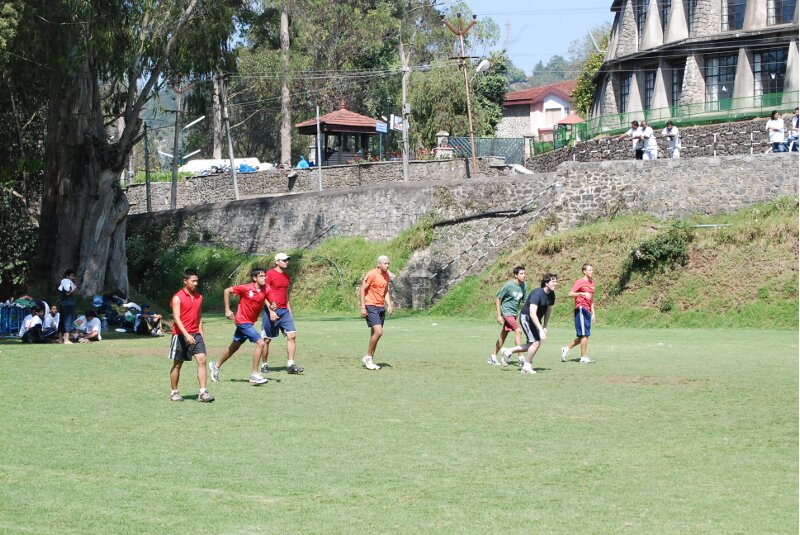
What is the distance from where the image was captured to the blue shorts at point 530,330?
1794cm

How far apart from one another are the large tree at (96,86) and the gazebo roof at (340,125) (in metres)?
22.5

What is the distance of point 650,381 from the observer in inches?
667

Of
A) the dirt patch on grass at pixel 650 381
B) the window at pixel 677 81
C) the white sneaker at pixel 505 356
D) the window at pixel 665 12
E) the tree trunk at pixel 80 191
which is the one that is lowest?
the dirt patch on grass at pixel 650 381

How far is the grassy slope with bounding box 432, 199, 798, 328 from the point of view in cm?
2916

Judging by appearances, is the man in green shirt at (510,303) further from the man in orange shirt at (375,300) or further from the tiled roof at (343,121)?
the tiled roof at (343,121)

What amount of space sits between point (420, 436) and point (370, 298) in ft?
22.0

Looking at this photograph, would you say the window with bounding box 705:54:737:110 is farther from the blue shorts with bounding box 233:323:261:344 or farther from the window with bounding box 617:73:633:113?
the blue shorts with bounding box 233:323:261:344

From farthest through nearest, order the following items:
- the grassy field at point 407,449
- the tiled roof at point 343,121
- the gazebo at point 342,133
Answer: the gazebo at point 342,133, the tiled roof at point 343,121, the grassy field at point 407,449

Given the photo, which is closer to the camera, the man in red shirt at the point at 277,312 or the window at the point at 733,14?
the man in red shirt at the point at 277,312

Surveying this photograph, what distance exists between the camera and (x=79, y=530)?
8.45 m

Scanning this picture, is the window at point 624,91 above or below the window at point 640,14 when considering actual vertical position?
below

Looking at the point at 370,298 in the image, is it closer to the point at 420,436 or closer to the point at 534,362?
the point at 534,362

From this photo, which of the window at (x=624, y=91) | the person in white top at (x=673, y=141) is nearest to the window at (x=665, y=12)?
the window at (x=624, y=91)

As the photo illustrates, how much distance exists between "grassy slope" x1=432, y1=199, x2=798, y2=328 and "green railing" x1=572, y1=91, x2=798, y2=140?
11908 millimetres
